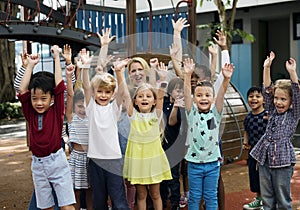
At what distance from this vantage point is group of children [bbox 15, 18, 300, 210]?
404 cm

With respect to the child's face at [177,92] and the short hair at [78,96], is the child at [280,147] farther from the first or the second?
the short hair at [78,96]

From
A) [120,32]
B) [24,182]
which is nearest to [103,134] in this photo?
[24,182]

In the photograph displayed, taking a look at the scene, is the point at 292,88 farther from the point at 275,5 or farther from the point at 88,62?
the point at 275,5

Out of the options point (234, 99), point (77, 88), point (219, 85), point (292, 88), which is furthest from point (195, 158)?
point (234, 99)

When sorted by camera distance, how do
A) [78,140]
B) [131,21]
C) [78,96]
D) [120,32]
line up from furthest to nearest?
[120,32], [131,21], [78,96], [78,140]

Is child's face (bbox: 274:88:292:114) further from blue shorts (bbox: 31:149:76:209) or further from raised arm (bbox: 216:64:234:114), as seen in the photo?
blue shorts (bbox: 31:149:76:209)

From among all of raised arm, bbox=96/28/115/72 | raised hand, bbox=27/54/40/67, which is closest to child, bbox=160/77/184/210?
raised arm, bbox=96/28/115/72

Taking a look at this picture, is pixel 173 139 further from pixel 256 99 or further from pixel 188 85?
pixel 256 99

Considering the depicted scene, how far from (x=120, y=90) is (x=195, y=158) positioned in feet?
2.97

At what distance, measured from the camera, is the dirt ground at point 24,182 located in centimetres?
571

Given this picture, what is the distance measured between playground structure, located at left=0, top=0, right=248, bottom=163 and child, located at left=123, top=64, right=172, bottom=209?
3.44 ft

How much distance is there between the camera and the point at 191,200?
14.0 ft

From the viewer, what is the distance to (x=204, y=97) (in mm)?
4238

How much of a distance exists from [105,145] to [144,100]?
53 cm
